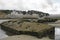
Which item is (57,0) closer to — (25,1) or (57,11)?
(57,11)

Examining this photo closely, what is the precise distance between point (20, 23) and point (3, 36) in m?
0.41

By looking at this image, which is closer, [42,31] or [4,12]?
[42,31]

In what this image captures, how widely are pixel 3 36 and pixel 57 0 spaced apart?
4.07 ft

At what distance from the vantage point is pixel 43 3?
8.86 ft

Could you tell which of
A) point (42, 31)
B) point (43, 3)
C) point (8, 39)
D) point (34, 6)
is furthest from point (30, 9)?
point (8, 39)

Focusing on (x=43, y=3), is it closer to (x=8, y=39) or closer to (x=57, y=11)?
(x=57, y=11)

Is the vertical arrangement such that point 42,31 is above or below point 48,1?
below

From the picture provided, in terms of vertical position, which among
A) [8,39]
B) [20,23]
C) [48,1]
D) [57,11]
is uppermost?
[48,1]

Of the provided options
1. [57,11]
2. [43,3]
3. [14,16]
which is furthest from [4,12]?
[57,11]

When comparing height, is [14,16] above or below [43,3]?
below

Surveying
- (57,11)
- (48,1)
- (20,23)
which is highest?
(48,1)

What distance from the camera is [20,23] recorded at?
271 cm

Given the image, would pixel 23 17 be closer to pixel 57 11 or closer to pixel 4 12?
pixel 4 12

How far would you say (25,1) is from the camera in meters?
2.72
